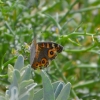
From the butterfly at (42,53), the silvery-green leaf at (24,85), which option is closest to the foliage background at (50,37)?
the butterfly at (42,53)

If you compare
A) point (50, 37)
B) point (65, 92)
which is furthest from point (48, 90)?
point (50, 37)

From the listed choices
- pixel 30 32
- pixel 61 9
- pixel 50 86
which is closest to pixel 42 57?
pixel 50 86

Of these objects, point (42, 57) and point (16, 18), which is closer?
point (42, 57)

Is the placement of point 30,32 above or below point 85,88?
above

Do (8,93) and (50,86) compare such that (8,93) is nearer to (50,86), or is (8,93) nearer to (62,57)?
(50,86)

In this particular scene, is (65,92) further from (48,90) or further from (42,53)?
(42,53)

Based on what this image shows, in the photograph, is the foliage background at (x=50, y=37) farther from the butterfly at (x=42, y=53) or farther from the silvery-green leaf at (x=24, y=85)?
the silvery-green leaf at (x=24, y=85)

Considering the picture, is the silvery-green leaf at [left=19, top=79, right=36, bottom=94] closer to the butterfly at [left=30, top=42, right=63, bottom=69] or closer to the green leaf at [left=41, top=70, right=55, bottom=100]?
the green leaf at [left=41, top=70, right=55, bottom=100]

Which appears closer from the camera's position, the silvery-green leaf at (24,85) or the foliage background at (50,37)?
the silvery-green leaf at (24,85)
